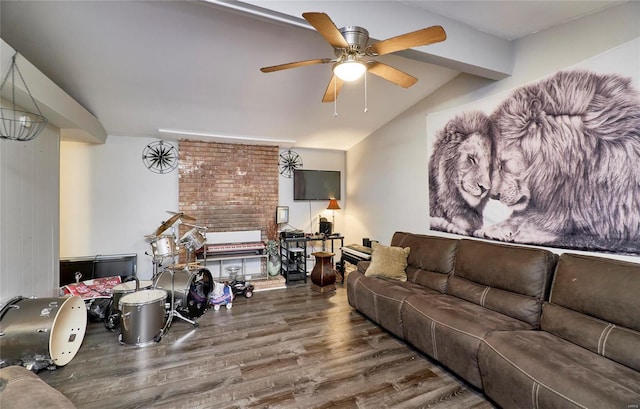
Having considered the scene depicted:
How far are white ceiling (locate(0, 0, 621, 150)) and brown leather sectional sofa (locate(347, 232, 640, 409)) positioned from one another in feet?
6.18

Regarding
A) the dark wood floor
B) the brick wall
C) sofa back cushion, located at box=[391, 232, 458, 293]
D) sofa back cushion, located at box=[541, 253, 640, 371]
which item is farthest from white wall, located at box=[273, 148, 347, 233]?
sofa back cushion, located at box=[541, 253, 640, 371]

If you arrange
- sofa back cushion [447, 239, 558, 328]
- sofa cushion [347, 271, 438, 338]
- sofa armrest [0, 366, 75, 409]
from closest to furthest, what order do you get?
1. sofa armrest [0, 366, 75, 409]
2. sofa back cushion [447, 239, 558, 328]
3. sofa cushion [347, 271, 438, 338]

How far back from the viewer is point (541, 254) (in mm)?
2107

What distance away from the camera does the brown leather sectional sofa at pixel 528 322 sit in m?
1.42

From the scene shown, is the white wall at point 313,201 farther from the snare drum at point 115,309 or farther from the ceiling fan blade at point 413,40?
the ceiling fan blade at point 413,40

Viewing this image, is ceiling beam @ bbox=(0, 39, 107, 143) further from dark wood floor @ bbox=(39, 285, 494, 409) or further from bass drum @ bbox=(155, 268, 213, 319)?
dark wood floor @ bbox=(39, 285, 494, 409)

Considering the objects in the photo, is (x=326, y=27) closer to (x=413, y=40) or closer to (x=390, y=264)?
(x=413, y=40)

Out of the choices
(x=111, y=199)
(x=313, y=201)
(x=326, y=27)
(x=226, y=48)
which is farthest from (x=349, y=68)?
(x=111, y=199)

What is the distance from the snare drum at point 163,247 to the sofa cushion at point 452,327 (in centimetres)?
271

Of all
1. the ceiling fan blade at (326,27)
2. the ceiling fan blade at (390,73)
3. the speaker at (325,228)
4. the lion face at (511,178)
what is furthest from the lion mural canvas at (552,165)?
the speaker at (325,228)

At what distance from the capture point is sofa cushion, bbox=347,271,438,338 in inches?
100.0

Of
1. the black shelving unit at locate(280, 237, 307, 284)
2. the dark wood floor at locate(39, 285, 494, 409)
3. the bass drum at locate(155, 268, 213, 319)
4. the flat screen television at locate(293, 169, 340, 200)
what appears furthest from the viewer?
the flat screen television at locate(293, 169, 340, 200)

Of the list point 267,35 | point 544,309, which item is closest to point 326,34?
point 267,35

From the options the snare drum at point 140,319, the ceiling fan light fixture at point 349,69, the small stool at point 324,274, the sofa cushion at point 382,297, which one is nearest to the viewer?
the ceiling fan light fixture at point 349,69
